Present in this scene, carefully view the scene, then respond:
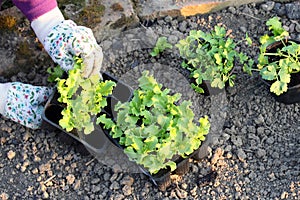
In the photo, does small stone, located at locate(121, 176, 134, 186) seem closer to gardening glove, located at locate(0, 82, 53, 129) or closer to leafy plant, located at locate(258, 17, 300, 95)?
gardening glove, located at locate(0, 82, 53, 129)

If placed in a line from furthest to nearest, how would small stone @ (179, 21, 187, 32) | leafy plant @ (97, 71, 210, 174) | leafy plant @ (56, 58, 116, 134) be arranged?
small stone @ (179, 21, 187, 32) → leafy plant @ (56, 58, 116, 134) → leafy plant @ (97, 71, 210, 174)

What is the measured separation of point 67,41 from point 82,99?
25cm

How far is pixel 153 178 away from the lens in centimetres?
215

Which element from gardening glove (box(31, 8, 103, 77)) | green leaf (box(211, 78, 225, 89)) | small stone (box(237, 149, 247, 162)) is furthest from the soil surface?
gardening glove (box(31, 8, 103, 77))

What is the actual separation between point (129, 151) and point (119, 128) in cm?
12

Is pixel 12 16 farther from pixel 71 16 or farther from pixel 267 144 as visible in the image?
pixel 267 144

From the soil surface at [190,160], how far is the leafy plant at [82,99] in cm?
19

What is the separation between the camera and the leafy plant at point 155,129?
2004 mm

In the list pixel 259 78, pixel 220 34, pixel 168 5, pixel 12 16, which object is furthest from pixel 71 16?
pixel 259 78

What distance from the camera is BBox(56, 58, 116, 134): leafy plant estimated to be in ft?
6.98

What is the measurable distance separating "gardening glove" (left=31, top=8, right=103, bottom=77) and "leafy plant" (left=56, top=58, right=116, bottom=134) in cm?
9

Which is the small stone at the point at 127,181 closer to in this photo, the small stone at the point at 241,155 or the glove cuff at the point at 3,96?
the small stone at the point at 241,155

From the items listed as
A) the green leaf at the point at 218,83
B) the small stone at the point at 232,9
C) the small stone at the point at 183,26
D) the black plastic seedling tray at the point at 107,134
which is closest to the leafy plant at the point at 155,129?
the black plastic seedling tray at the point at 107,134

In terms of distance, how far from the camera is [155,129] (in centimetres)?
201
